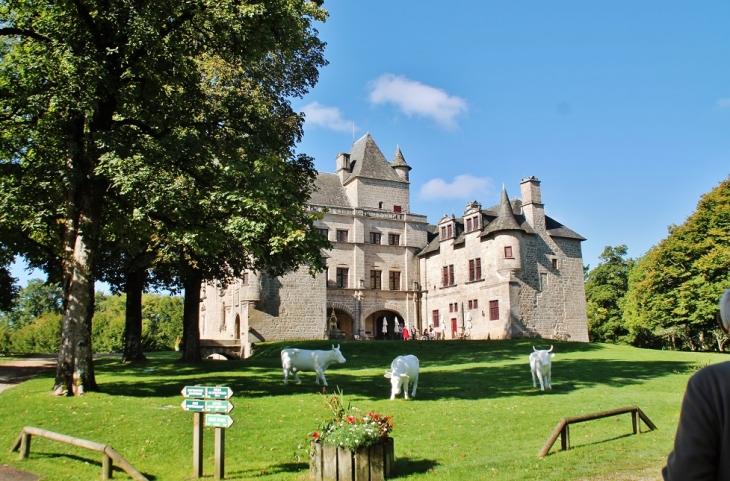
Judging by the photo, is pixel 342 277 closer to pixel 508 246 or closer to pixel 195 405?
pixel 508 246

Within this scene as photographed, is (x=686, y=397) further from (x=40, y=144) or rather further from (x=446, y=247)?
(x=446, y=247)

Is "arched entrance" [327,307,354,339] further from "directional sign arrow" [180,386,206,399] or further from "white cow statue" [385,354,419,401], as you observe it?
"directional sign arrow" [180,386,206,399]

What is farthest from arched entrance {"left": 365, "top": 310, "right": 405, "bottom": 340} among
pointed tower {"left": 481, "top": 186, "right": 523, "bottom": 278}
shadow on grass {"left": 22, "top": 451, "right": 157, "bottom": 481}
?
shadow on grass {"left": 22, "top": 451, "right": 157, "bottom": 481}

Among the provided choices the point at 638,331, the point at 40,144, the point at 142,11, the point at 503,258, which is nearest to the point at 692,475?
the point at 142,11

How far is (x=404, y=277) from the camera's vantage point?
50594 mm

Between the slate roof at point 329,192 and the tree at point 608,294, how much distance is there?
3104 centimetres

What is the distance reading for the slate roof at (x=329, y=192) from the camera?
164 ft

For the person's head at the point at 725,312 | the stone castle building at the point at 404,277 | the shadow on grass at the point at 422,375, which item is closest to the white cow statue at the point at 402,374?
the shadow on grass at the point at 422,375

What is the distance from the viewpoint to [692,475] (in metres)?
2.71

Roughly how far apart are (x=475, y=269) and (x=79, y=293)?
34303 millimetres

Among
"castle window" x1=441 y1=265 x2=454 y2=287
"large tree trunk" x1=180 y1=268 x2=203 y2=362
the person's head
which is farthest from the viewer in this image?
"castle window" x1=441 y1=265 x2=454 y2=287

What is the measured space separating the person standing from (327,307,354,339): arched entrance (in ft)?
138

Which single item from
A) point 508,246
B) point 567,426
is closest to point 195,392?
point 567,426

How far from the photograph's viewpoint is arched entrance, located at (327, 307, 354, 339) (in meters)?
45.5
